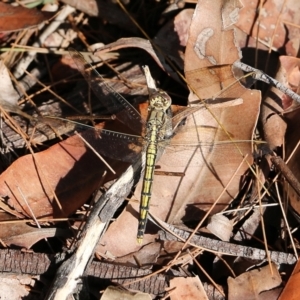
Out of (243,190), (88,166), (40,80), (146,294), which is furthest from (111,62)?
(146,294)

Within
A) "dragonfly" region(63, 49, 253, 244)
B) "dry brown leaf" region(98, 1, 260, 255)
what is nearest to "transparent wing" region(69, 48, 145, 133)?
"dragonfly" region(63, 49, 253, 244)

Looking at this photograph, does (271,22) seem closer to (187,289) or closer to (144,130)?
(144,130)

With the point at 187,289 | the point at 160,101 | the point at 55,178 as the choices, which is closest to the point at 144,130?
the point at 160,101

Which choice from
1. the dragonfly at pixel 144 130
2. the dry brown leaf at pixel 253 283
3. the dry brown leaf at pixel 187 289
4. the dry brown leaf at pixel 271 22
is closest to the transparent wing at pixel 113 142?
the dragonfly at pixel 144 130

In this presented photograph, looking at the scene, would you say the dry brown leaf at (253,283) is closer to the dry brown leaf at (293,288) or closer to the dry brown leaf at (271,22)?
the dry brown leaf at (293,288)

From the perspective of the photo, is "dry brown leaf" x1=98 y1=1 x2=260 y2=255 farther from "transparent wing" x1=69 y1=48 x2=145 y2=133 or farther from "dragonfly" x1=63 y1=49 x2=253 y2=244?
"transparent wing" x1=69 y1=48 x2=145 y2=133

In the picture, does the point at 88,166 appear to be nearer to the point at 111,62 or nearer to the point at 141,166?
the point at 141,166

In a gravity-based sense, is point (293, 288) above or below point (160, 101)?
below
